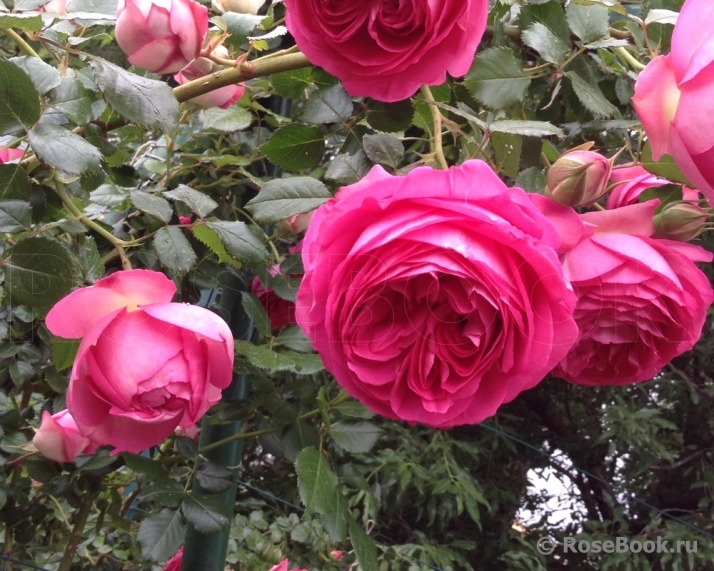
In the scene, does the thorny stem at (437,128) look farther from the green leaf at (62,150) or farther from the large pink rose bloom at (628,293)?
the green leaf at (62,150)

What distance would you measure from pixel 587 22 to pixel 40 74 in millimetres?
327

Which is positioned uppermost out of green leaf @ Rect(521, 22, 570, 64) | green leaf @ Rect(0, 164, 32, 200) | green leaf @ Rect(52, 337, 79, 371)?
green leaf @ Rect(521, 22, 570, 64)

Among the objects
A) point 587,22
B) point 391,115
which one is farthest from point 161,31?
point 587,22

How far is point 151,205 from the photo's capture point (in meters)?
0.48

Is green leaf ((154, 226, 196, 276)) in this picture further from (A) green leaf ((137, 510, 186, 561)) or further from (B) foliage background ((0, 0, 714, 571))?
(A) green leaf ((137, 510, 186, 561))

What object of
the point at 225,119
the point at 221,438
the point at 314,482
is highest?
the point at 225,119

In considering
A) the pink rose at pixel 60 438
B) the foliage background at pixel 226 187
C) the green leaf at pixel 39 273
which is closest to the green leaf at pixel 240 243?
the foliage background at pixel 226 187

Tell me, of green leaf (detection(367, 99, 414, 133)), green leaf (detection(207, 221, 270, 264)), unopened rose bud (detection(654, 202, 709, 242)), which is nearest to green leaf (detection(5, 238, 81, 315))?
green leaf (detection(207, 221, 270, 264))

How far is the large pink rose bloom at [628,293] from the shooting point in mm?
351

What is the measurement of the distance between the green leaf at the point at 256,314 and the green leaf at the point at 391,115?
17cm

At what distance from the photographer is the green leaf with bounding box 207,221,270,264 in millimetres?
463

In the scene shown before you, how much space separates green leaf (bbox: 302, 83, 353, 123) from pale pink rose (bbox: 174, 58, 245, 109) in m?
0.06

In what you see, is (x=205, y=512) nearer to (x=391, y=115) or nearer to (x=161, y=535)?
(x=161, y=535)

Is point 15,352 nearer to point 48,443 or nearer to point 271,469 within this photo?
point 48,443
